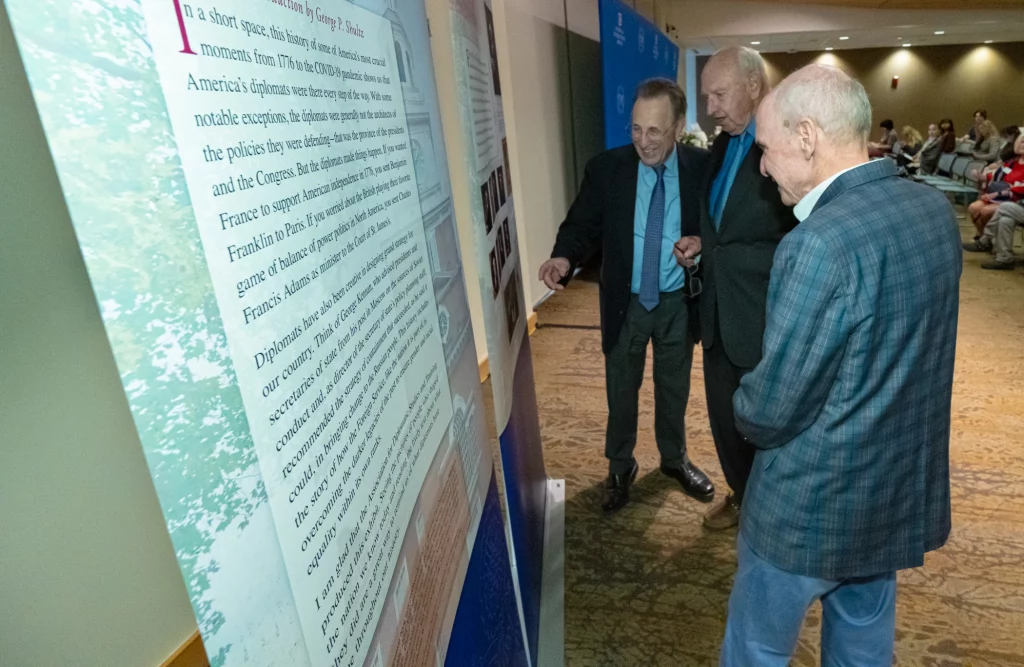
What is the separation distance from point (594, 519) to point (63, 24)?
2353mm

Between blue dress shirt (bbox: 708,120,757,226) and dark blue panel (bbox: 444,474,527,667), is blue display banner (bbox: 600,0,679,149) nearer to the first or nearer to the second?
blue dress shirt (bbox: 708,120,757,226)

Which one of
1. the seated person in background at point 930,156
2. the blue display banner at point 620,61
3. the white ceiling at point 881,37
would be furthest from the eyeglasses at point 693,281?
the seated person in background at point 930,156

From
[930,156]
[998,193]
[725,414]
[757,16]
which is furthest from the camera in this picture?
[930,156]

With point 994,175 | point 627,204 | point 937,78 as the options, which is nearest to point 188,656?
point 627,204

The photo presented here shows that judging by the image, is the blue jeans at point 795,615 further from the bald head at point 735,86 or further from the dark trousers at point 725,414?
the bald head at point 735,86

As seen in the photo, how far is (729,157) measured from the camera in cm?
188

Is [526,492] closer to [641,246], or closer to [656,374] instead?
[656,374]

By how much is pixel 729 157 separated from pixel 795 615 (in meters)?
1.27

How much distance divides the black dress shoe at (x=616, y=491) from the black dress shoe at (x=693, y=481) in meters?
0.20

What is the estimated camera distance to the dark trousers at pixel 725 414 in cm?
197

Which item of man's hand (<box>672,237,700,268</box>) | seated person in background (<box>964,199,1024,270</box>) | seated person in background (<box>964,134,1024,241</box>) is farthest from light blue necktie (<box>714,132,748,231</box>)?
seated person in background (<box>964,134,1024,241</box>)

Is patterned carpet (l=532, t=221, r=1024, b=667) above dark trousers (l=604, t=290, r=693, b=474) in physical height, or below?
below

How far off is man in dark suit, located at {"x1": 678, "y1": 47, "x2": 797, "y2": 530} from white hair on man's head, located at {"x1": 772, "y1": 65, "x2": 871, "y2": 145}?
60 centimetres

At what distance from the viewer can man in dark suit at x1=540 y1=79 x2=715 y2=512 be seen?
2043mm
